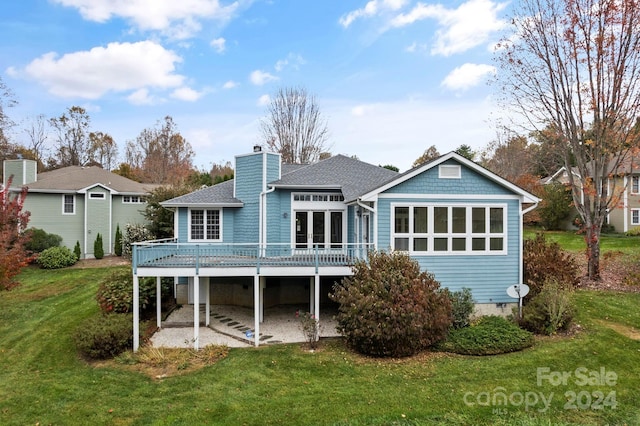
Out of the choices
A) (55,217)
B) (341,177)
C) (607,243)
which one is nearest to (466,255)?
(341,177)

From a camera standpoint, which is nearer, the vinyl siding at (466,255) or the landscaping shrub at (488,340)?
the landscaping shrub at (488,340)

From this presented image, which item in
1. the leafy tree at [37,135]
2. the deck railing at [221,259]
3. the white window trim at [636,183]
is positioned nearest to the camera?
the deck railing at [221,259]

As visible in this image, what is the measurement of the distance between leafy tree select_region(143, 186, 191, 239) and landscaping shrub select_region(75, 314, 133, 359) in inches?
382

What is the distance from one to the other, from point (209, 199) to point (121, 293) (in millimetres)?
4977

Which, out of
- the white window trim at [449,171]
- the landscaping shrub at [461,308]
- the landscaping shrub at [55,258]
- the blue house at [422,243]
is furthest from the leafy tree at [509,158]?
the landscaping shrub at [55,258]

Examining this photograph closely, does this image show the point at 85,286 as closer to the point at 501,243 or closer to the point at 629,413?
the point at 501,243

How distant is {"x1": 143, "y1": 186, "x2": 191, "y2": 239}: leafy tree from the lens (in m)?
20.5

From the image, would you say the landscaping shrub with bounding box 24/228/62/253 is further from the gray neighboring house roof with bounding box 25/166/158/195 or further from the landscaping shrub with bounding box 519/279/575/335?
the landscaping shrub with bounding box 519/279/575/335

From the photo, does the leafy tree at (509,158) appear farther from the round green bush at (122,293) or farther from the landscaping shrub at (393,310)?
the round green bush at (122,293)

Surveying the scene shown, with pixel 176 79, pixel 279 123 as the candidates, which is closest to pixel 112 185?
pixel 176 79

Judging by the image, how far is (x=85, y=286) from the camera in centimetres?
1806

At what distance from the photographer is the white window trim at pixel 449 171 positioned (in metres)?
12.3

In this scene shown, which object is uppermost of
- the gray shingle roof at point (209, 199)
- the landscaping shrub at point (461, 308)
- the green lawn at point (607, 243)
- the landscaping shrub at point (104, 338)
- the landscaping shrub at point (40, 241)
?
the gray shingle roof at point (209, 199)

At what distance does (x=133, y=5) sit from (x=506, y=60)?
17.0m
